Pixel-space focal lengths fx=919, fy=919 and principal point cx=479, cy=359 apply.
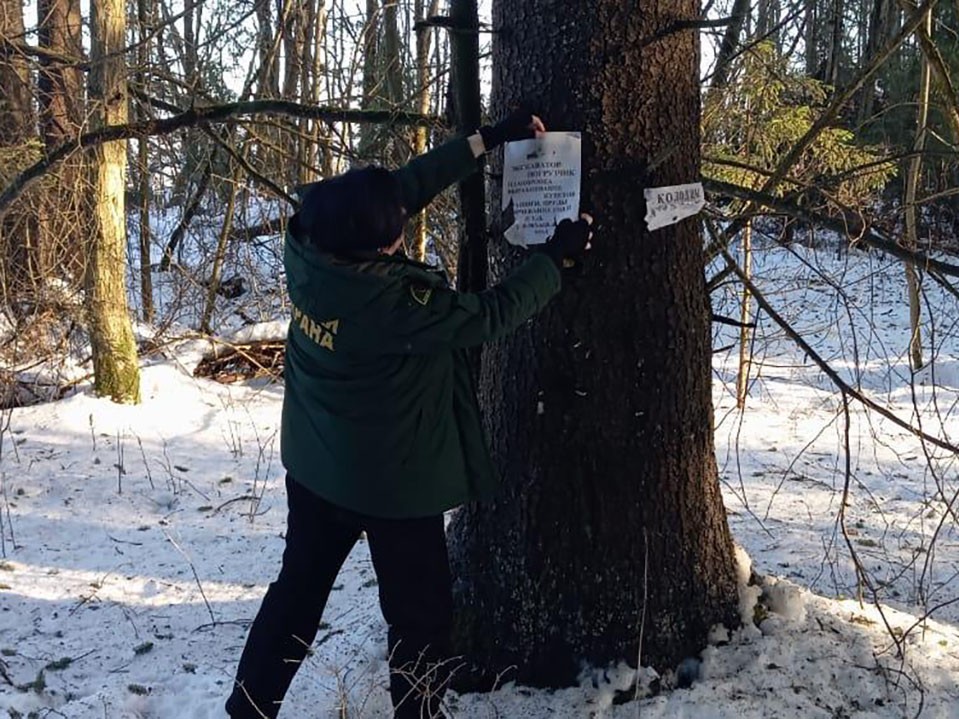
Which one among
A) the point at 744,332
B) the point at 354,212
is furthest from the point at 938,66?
the point at 744,332

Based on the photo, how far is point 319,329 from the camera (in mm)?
2367

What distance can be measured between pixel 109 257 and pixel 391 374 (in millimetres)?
6057

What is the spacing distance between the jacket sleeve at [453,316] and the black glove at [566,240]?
0.56 ft

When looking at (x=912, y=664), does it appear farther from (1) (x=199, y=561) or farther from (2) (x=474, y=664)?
(1) (x=199, y=561)

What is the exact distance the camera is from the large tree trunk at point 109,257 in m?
7.33

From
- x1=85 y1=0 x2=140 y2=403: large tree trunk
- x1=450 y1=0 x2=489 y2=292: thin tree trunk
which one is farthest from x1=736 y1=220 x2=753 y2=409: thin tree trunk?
x1=85 y1=0 x2=140 y2=403: large tree trunk

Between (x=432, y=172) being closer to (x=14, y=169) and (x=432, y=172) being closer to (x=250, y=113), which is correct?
(x=250, y=113)

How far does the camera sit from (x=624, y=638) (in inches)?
109

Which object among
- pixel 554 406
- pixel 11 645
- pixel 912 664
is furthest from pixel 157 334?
pixel 912 664

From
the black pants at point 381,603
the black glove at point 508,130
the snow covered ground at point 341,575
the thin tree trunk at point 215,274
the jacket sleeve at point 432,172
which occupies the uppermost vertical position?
the black glove at point 508,130

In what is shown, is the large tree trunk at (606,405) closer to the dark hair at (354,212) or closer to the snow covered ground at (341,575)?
the snow covered ground at (341,575)

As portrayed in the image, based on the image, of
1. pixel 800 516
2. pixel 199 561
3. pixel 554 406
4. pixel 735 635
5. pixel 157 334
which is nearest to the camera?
pixel 554 406

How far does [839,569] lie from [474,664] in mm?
2001

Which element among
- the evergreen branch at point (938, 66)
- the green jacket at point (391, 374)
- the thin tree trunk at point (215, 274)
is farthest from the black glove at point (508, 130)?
the thin tree trunk at point (215, 274)
